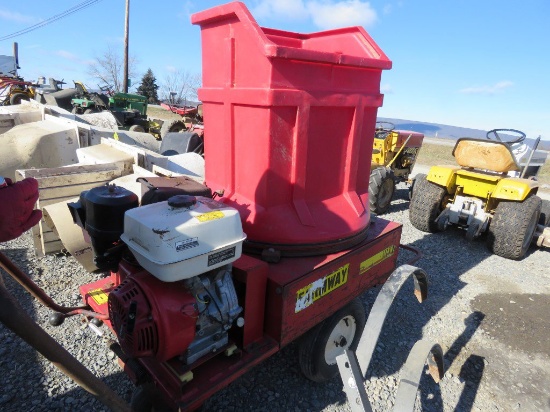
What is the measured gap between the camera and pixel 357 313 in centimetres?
256

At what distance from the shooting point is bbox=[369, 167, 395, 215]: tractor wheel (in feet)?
19.6

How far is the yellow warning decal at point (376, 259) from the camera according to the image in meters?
2.45

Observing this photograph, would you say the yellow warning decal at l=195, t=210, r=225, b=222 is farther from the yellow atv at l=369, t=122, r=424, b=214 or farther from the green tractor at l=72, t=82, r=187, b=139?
the green tractor at l=72, t=82, r=187, b=139

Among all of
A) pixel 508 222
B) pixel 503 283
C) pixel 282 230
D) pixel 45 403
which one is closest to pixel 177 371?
pixel 282 230

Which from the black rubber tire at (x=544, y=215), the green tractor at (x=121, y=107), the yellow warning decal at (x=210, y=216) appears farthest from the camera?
the green tractor at (x=121, y=107)

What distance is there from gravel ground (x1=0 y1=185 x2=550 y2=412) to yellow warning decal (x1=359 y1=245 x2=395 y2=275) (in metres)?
0.75

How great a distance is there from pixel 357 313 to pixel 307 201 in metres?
0.94

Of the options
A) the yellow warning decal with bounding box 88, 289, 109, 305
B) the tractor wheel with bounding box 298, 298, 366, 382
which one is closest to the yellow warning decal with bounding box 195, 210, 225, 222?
the yellow warning decal with bounding box 88, 289, 109, 305

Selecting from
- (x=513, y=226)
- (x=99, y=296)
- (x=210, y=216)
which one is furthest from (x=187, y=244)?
(x=513, y=226)

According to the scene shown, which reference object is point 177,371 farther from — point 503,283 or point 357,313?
point 503,283

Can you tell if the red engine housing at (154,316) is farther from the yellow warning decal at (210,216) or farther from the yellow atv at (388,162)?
the yellow atv at (388,162)

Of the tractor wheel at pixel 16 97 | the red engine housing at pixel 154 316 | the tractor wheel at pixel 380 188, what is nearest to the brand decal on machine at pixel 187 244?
the red engine housing at pixel 154 316

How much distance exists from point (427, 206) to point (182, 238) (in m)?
4.61

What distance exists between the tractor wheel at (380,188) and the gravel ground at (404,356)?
6.39ft
